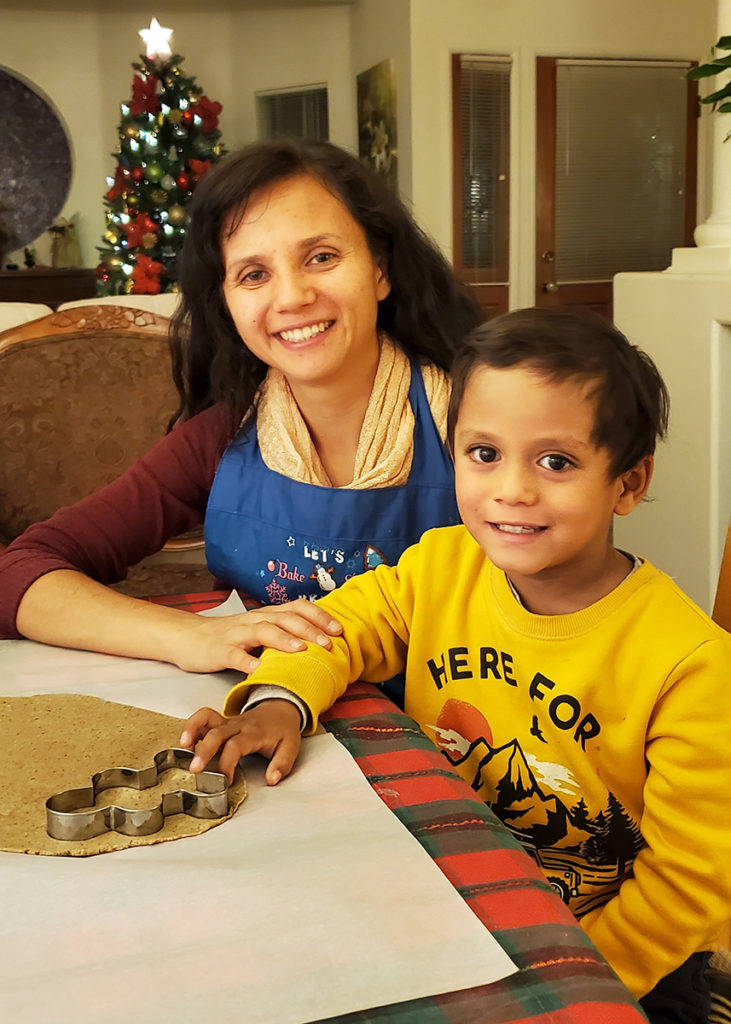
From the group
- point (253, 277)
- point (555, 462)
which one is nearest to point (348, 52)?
point (253, 277)

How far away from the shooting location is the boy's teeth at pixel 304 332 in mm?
1326

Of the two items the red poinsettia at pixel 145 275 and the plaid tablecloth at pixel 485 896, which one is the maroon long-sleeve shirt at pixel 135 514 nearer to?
the plaid tablecloth at pixel 485 896

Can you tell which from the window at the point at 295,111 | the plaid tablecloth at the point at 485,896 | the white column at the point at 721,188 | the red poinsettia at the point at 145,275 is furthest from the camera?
the window at the point at 295,111

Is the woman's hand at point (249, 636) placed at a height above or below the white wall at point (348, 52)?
below

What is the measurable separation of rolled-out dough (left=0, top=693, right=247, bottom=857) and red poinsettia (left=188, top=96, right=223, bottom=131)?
19.1ft

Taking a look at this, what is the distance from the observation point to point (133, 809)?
0.73 m

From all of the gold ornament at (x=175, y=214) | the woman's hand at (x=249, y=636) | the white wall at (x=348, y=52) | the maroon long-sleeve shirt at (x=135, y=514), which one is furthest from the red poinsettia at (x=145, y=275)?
the woman's hand at (x=249, y=636)

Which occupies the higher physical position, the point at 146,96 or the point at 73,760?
the point at 146,96

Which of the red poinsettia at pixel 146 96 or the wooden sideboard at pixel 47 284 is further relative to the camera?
the wooden sideboard at pixel 47 284

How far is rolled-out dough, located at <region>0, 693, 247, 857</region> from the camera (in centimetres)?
71

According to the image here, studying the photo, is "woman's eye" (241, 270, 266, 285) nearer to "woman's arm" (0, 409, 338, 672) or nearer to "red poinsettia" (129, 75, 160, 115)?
"woman's arm" (0, 409, 338, 672)

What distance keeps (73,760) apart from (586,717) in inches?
17.1

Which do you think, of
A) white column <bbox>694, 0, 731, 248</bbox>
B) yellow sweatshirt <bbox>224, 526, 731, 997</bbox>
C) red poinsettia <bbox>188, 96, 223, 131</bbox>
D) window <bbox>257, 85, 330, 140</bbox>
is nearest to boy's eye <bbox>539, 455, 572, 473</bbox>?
yellow sweatshirt <bbox>224, 526, 731, 997</bbox>

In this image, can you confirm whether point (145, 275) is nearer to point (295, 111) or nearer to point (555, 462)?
point (295, 111)
